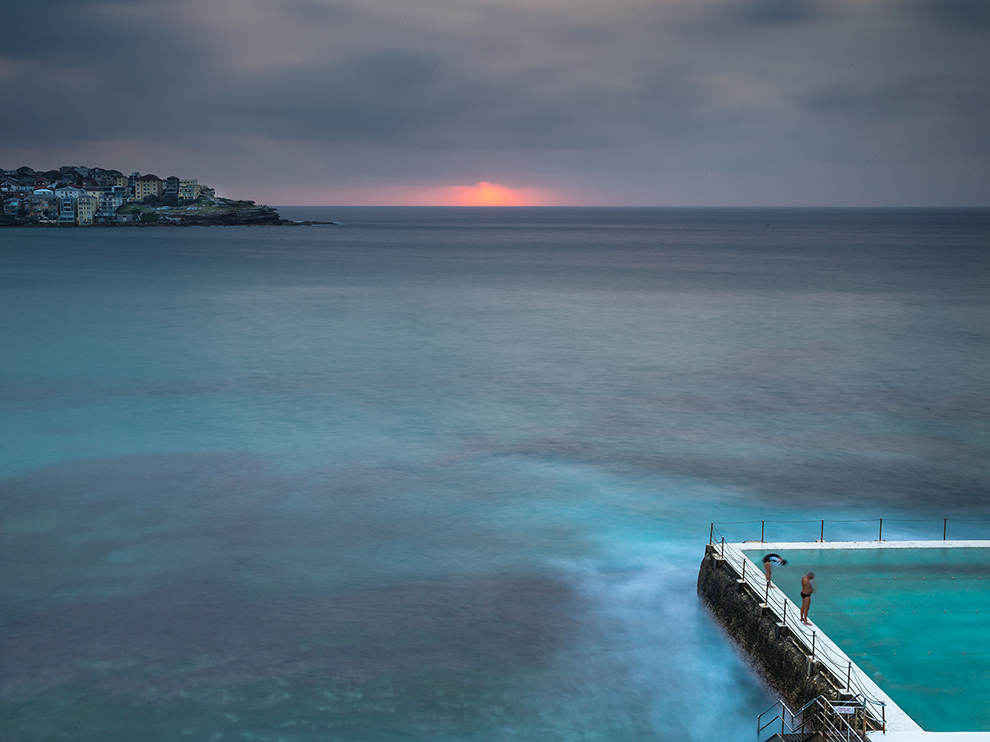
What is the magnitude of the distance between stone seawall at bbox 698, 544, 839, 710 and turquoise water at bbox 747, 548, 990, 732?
0.61 m

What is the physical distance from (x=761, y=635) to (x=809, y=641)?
3.58 feet

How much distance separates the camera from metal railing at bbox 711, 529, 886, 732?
9.47m

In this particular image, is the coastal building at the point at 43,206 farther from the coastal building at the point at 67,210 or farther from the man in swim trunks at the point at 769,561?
the man in swim trunks at the point at 769,561

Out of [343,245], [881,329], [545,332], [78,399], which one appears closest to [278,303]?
[545,332]

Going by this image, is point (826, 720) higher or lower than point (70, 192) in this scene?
lower

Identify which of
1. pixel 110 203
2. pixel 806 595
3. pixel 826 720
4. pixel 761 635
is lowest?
pixel 761 635

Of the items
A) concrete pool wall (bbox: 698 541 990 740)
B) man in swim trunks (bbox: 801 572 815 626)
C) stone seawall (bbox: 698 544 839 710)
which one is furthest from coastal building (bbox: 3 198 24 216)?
man in swim trunks (bbox: 801 572 815 626)

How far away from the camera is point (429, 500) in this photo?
20344mm

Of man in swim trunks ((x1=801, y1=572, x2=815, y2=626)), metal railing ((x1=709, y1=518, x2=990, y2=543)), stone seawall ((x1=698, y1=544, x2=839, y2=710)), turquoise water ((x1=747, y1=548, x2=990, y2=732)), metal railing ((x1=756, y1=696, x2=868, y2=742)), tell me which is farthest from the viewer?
metal railing ((x1=709, y1=518, x2=990, y2=543))

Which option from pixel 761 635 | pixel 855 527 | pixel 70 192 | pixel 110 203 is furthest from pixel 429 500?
pixel 110 203

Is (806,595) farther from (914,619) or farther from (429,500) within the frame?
(429,500)

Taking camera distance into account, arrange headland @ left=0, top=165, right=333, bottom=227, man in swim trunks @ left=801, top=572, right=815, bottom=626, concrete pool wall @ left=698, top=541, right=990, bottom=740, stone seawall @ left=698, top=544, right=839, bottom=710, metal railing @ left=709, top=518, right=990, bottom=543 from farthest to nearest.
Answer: headland @ left=0, top=165, right=333, bottom=227 < metal railing @ left=709, top=518, right=990, bottom=543 < man in swim trunks @ left=801, top=572, right=815, bottom=626 < stone seawall @ left=698, top=544, right=839, bottom=710 < concrete pool wall @ left=698, top=541, right=990, bottom=740

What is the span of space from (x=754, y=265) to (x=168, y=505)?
7872 centimetres

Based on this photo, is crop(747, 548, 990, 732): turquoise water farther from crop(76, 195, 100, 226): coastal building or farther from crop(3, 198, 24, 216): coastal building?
crop(3, 198, 24, 216): coastal building
